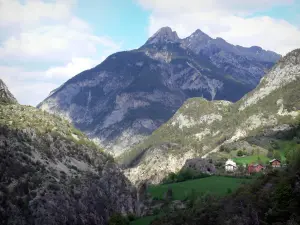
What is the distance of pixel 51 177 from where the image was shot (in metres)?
111

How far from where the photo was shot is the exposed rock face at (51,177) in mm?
99312

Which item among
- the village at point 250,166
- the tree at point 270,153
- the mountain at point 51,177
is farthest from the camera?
the tree at point 270,153

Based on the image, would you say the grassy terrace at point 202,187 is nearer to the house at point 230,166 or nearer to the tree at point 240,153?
the house at point 230,166

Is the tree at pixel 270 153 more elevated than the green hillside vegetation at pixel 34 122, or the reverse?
the green hillside vegetation at pixel 34 122

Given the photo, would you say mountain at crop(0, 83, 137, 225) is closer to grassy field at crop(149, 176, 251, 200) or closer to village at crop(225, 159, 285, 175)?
grassy field at crop(149, 176, 251, 200)

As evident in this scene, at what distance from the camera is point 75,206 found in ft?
360

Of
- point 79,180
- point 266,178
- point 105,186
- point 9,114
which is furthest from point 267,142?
point 266,178

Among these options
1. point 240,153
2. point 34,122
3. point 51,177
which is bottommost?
point 51,177

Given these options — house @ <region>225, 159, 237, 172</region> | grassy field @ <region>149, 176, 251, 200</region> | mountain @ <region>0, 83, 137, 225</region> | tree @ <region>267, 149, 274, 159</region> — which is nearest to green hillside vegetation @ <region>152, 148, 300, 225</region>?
grassy field @ <region>149, 176, 251, 200</region>

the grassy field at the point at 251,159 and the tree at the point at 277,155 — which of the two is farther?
the grassy field at the point at 251,159

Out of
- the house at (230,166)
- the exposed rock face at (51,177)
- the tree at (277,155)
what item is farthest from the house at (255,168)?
the exposed rock face at (51,177)

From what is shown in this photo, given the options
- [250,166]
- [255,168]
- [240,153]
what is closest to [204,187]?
[255,168]

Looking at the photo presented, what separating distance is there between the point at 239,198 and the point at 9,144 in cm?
8183

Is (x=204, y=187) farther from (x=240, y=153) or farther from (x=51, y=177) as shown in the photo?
(x=240, y=153)
